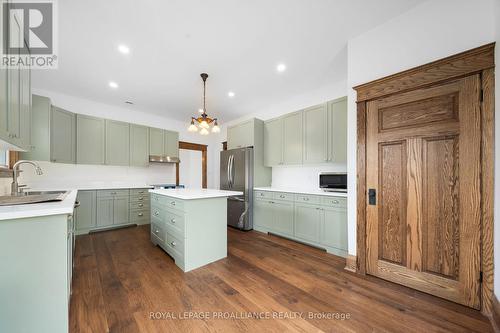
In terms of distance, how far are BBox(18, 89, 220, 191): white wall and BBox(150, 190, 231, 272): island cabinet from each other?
8.21ft

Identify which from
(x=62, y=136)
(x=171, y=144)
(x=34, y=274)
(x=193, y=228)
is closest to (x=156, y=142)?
(x=171, y=144)

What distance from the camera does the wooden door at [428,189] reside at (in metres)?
1.62

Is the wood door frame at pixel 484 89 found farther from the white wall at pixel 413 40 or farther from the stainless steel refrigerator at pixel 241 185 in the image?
the stainless steel refrigerator at pixel 241 185

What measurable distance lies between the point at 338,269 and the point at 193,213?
1883mm

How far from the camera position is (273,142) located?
163 inches

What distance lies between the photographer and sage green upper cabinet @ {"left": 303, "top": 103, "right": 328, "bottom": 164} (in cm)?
329

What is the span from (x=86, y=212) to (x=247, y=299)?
364 cm

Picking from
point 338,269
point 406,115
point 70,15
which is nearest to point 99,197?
point 70,15

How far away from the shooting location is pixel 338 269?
232cm

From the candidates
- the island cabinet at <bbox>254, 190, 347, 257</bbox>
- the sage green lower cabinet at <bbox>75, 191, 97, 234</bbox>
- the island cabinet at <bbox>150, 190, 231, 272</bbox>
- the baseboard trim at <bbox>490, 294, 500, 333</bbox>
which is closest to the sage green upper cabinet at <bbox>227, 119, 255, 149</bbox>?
the island cabinet at <bbox>254, 190, 347, 257</bbox>

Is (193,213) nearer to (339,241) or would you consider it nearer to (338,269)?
(338,269)

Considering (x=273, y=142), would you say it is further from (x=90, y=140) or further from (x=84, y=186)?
(x=84, y=186)

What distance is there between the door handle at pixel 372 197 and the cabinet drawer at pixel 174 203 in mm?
2160

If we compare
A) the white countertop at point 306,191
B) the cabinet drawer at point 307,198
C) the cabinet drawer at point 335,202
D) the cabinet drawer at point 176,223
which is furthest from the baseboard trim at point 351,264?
the cabinet drawer at point 176,223
